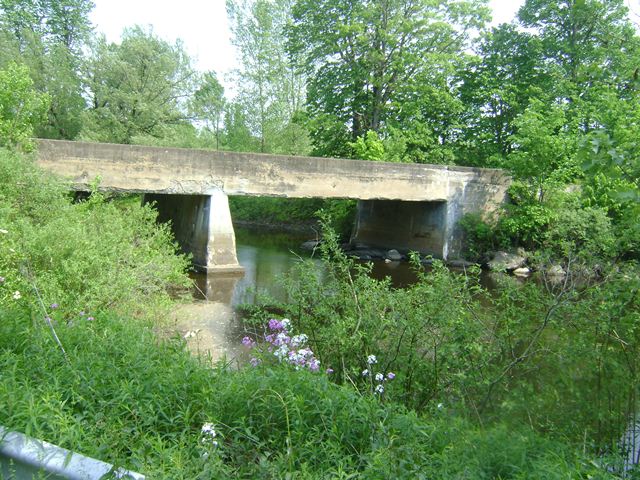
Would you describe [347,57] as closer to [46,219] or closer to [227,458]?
[46,219]

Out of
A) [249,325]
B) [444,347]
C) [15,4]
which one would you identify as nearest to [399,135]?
[249,325]

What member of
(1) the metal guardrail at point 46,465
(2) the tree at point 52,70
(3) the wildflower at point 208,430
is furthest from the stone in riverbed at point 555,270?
(2) the tree at point 52,70

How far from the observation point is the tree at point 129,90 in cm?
2414

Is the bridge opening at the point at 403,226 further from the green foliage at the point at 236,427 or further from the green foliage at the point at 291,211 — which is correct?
the green foliage at the point at 236,427

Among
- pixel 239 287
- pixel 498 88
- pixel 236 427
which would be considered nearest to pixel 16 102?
pixel 239 287

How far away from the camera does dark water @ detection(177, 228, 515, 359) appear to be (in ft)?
26.4

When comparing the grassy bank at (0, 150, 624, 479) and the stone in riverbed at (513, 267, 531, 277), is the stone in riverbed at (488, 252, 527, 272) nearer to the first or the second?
the stone in riverbed at (513, 267, 531, 277)

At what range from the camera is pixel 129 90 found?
81.5 feet

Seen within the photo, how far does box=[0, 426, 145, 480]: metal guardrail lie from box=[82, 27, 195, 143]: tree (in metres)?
23.2

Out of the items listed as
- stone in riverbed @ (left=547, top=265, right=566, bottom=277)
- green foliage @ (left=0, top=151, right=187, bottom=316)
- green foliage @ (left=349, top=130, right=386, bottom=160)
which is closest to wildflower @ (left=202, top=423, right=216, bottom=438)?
green foliage @ (left=0, top=151, right=187, bottom=316)

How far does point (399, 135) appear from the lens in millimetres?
23391

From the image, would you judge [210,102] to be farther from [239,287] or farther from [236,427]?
[236,427]

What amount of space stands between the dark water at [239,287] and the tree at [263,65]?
26.3ft

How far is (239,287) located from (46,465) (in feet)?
37.7
